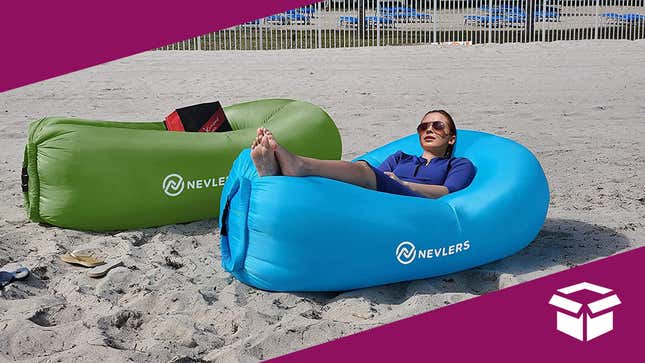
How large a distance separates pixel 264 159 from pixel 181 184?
1.23 meters

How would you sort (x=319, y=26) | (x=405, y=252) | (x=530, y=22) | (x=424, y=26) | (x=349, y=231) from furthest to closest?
(x=424, y=26) → (x=530, y=22) → (x=319, y=26) → (x=405, y=252) → (x=349, y=231)

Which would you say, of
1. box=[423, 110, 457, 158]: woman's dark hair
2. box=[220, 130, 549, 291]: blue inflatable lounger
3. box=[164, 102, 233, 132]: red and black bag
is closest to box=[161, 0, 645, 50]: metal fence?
box=[164, 102, 233, 132]: red and black bag

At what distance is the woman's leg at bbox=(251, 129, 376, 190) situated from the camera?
12.7ft

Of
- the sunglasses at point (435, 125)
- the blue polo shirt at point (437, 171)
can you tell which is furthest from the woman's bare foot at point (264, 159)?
the sunglasses at point (435, 125)

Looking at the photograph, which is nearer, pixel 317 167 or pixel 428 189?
pixel 317 167

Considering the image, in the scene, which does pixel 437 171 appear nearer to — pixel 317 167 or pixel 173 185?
pixel 317 167

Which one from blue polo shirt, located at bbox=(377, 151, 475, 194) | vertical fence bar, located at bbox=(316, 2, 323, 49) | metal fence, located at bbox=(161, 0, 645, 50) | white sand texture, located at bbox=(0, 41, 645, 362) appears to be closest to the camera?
white sand texture, located at bbox=(0, 41, 645, 362)

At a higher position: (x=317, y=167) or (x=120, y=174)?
(x=317, y=167)

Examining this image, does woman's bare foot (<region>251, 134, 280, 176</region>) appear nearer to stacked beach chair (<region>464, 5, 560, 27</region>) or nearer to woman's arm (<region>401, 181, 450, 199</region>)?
woman's arm (<region>401, 181, 450, 199</region>)

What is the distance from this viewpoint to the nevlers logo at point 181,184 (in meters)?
4.92

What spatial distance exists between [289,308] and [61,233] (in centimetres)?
167

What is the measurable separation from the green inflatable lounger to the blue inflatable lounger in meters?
0.79

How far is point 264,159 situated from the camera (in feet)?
12.7

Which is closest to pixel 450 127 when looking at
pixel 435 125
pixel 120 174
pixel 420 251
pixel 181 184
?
pixel 435 125
